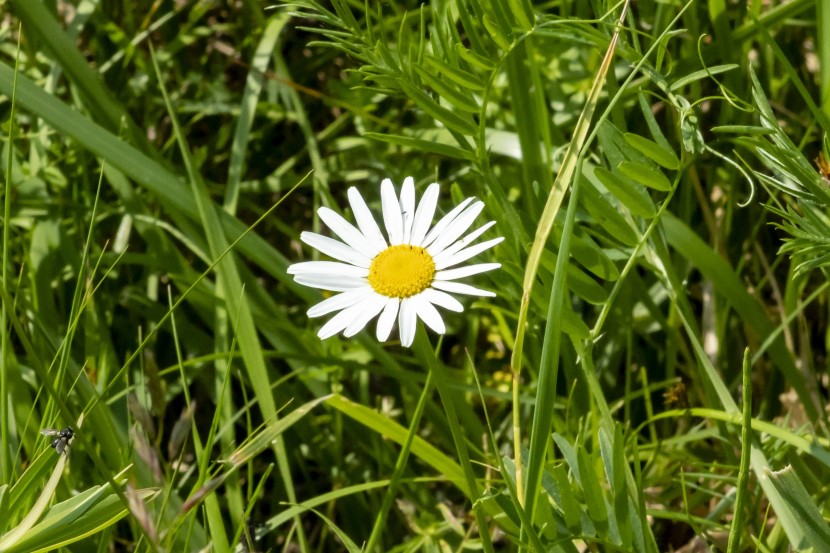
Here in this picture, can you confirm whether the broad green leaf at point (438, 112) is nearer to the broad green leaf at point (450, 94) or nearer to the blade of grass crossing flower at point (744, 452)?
the broad green leaf at point (450, 94)

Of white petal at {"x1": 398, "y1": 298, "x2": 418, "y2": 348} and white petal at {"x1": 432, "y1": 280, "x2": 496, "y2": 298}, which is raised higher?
white petal at {"x1": 432, "y1": 280, "x2": 496, "y2": 298}

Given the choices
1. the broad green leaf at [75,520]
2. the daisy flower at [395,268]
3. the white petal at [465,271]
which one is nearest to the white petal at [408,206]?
the daisy flower at [395,268]

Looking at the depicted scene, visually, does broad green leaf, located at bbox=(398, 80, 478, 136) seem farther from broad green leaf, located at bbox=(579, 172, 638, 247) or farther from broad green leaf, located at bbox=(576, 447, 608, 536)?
broad green leaf, located at bbox=(576, 447, 608, 536)

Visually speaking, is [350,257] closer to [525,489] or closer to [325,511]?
[525,489]

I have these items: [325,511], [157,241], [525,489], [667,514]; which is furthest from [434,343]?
[525,489]

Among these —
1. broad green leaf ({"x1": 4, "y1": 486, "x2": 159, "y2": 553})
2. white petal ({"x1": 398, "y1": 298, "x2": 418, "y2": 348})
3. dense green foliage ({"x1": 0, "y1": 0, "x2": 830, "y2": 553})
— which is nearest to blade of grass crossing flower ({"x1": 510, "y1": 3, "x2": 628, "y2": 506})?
dense green foliage ({"x1": 0, "y1": 0, "x2": 830, "y2": 553})
